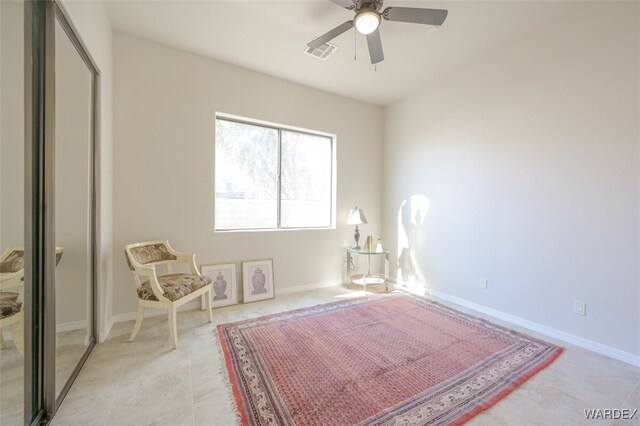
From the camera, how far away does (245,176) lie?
3.60 meters

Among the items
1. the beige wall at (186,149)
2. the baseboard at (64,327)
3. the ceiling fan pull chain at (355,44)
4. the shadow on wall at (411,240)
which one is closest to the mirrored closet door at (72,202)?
the baseboard at (64,327)

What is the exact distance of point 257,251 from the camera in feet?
11.7

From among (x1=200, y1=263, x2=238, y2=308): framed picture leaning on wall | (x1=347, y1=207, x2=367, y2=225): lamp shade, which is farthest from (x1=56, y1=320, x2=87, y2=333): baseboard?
(x1=347, y1=207, x2=367, y2=225): lamp shade

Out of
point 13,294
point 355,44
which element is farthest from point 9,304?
point 355,44

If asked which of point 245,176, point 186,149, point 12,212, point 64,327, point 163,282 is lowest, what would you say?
point 64,327

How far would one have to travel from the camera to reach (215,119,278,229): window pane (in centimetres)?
344

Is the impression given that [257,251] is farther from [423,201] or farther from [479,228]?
[479,228]

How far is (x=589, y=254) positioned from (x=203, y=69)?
14.2 feet

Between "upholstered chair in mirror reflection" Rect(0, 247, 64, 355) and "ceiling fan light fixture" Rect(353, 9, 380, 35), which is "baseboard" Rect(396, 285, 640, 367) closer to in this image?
"ceiling fan light fixture" Rect(353, 9, 380, 35)

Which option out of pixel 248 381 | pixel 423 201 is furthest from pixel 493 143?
pixel 248 381

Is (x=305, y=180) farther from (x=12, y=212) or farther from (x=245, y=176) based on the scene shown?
(x=12, y=212)

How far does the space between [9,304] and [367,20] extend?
265cm

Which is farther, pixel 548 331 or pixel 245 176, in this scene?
pixel 245 176

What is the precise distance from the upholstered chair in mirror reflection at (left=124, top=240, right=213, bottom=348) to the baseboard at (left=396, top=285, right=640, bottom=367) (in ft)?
9.60
